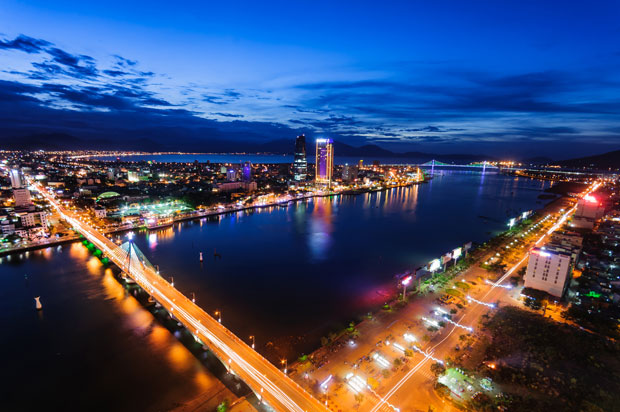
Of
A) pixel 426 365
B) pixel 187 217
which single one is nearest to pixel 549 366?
pixel 426 365

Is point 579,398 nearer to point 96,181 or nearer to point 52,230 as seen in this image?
point 52,230

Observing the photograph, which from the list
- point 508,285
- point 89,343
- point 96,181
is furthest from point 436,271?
point 96,181

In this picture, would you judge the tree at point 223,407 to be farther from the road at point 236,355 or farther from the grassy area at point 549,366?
the grassy area at point 549,366

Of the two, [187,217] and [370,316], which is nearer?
[370,316]

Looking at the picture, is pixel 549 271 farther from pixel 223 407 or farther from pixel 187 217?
pixel 187 217

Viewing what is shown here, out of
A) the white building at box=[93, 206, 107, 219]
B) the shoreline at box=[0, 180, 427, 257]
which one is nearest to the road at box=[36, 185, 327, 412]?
the shoreline at box=[0, 180, 427, 257]

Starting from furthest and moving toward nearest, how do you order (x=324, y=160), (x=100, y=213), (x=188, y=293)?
(x=324, y=160), (x=100, y=213), (x=188, y=293)

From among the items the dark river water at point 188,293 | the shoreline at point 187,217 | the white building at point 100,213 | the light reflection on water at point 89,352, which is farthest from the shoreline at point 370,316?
the white building at point 100,213
